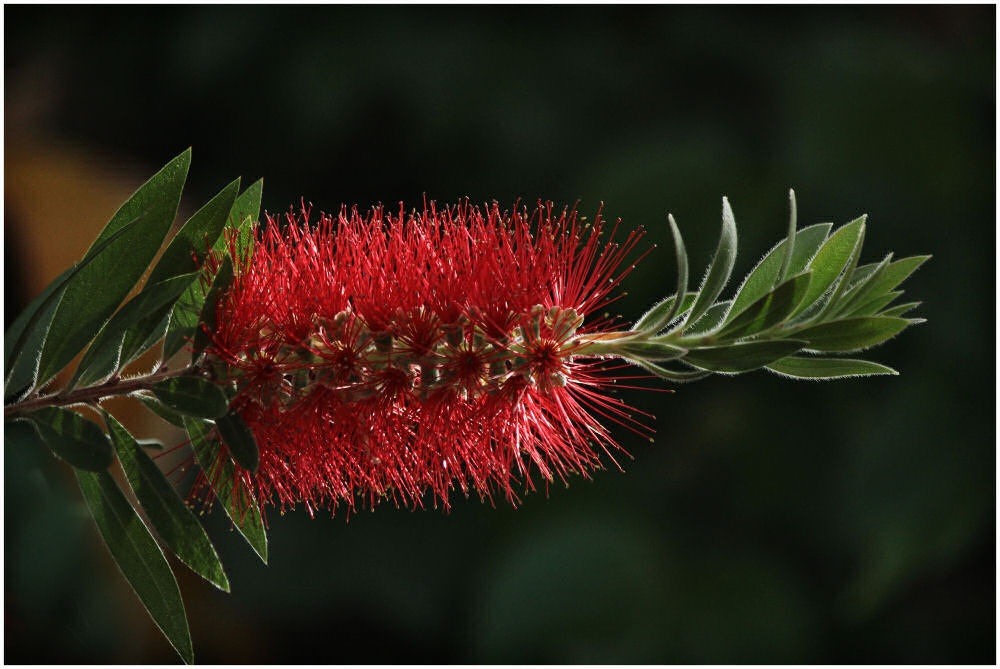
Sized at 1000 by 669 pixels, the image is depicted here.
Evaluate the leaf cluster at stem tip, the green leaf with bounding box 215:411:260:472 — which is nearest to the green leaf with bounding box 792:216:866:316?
the leaf cluster at stem tip

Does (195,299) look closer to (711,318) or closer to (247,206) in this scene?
(247,206)

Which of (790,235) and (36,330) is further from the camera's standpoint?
(36,330)

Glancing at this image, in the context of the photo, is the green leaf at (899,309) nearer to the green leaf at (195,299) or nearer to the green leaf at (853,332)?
the green leaf at (853,332)

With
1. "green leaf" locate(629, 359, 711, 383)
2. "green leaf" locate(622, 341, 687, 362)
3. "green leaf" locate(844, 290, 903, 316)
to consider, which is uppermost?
"green leaf" locate(844, 290, 903, 316)

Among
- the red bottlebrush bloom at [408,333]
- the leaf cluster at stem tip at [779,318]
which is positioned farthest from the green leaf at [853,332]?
the red bottlebrush bloom at [408,333]

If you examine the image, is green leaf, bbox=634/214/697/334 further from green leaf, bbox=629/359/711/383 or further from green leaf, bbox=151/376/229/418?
green leaf, bbox=151/376/229/418

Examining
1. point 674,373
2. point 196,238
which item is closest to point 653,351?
point 674,373
